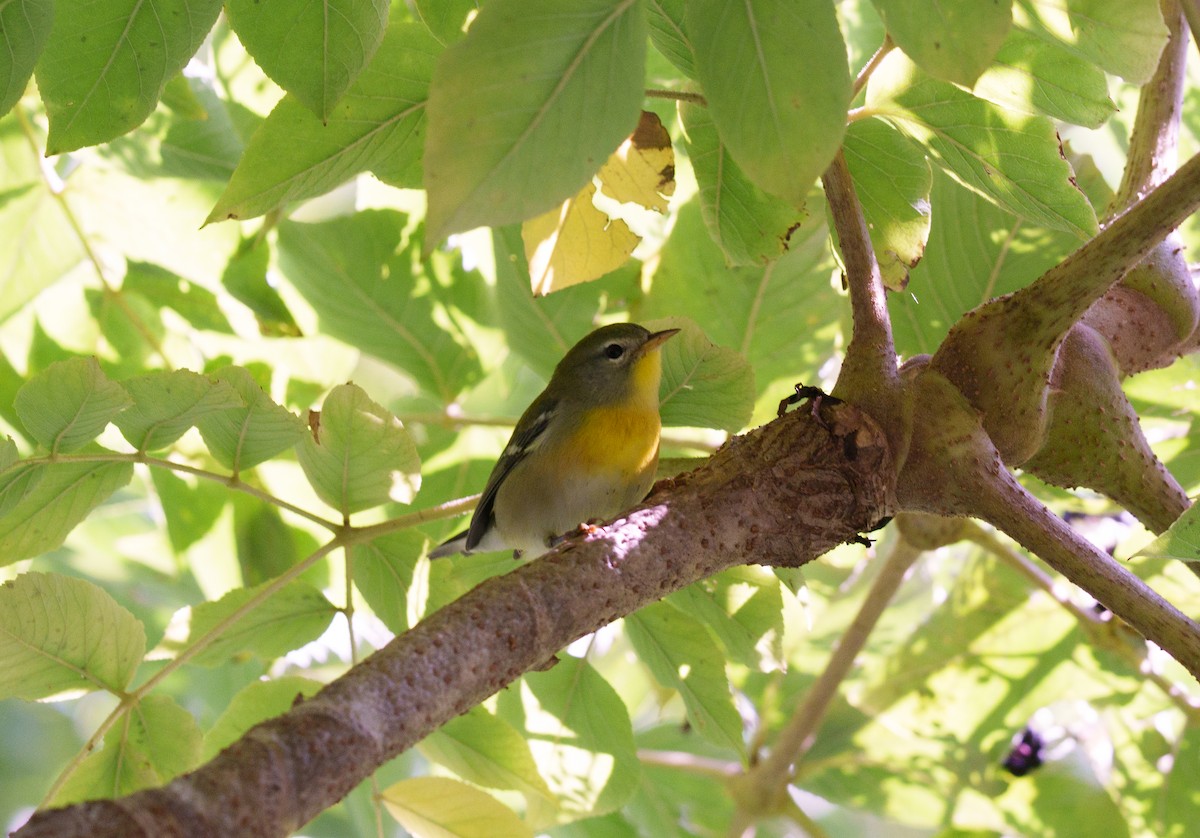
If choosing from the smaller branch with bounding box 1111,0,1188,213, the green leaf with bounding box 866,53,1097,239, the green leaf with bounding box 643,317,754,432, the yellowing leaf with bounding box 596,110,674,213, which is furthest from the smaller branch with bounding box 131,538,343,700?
the smaller branch with bounding box 1111,0,1188,213

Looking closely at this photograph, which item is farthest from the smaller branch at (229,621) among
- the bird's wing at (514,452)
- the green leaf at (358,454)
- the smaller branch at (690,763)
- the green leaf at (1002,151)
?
the smaller branch at (690,763)

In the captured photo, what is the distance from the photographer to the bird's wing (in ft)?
7.51

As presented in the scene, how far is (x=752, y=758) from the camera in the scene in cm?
272

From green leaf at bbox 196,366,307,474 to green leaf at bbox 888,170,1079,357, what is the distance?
1.22 m

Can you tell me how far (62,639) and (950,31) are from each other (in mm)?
1395

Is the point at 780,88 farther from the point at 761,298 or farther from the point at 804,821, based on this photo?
the point at 804,821

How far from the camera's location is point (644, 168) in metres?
1.75

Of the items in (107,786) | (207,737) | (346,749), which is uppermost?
(207,737)

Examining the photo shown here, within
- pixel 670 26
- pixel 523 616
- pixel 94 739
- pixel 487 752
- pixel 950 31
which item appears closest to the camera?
pixel 950 31

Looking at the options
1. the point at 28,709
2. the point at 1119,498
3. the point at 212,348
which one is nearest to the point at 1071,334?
the point at 1119,498

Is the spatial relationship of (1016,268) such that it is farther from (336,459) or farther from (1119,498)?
(336,459)

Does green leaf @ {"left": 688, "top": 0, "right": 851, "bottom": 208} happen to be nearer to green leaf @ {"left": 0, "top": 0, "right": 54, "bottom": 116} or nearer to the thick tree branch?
the thick tree branch

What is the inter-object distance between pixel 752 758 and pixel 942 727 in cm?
48

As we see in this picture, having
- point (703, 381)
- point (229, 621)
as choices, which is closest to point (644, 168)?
point (703, 381)
